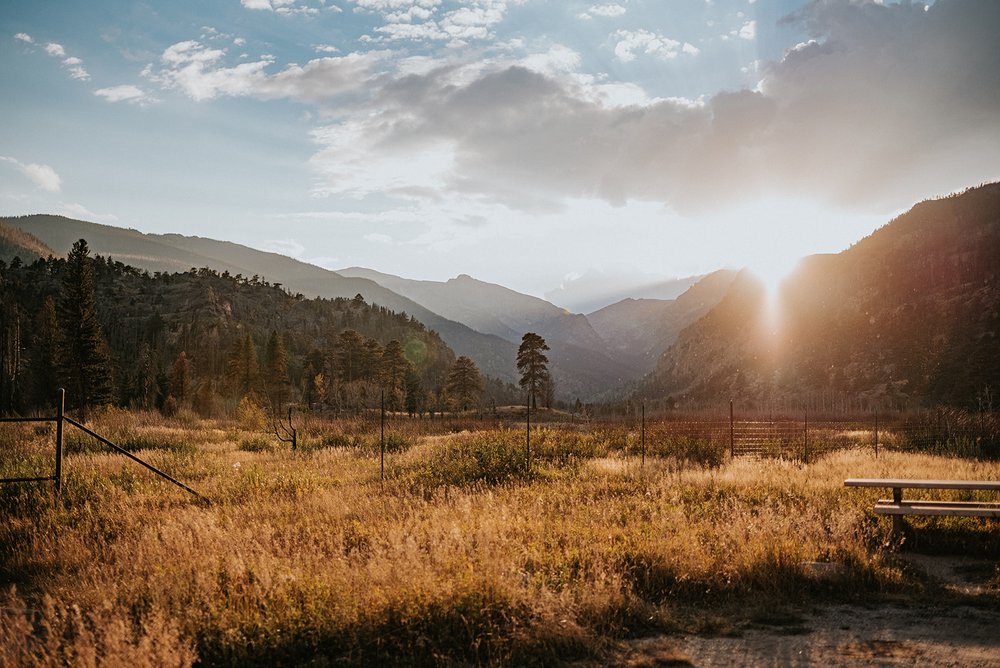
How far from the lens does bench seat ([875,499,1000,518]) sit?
10286mm

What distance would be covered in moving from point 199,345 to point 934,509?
125m

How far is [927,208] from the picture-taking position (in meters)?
161

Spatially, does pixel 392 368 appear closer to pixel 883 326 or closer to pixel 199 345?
pixel 199 345

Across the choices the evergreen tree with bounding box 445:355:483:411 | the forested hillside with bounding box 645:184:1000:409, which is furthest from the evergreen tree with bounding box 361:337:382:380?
the forested hillside with bounding box 645:184:1000:409

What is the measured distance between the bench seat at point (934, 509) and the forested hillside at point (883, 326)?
99654mm

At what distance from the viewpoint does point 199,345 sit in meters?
117

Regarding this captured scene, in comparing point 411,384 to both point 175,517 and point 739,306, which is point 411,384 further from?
point 739,306

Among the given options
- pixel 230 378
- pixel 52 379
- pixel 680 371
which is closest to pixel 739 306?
pixel 680 371

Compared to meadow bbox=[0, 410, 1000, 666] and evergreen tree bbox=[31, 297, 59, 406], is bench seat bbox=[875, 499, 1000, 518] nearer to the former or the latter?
meadow bbox=[0, 410, 1000, 666]

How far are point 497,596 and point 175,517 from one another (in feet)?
26.7

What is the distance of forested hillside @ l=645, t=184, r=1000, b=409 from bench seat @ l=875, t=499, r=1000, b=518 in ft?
327

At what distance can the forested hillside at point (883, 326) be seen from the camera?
360 ft

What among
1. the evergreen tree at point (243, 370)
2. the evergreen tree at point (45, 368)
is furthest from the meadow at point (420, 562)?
the evergreen tree at point (45, 368)

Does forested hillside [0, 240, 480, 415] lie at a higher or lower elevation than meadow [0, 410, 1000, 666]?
higher
